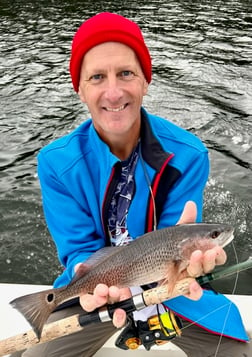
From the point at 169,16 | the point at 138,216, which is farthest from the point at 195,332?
the point at 169,16

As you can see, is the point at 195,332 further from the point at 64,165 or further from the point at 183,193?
the point at 64,165

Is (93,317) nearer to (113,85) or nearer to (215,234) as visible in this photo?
(215,234)

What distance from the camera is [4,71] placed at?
40.0 ft

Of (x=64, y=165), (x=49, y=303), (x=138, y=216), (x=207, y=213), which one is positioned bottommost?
(x=207, y=213)

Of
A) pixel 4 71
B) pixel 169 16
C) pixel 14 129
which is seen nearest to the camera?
pixel 14 129

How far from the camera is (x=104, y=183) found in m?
3.15

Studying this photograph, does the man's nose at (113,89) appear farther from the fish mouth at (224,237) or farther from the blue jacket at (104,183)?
the fish mouth at (224,237)

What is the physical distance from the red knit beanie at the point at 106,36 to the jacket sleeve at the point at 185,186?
72 cm

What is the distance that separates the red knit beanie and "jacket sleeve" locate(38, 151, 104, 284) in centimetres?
80

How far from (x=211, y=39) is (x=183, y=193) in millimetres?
12677

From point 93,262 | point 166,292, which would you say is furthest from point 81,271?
point 166,292

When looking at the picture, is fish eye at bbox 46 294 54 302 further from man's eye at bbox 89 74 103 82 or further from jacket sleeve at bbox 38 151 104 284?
man's eye at bbox 89 74 103 82

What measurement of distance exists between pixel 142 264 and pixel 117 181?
0.76 metres

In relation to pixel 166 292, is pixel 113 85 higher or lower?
higher
